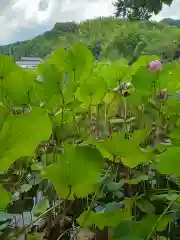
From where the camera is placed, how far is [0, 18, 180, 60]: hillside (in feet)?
30.1

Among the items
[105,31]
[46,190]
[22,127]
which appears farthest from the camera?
[105,31]

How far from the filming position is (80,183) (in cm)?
20

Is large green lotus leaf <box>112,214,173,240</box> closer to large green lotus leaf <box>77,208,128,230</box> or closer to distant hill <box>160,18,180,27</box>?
large green lotus leaf <box>77,208,128,230</box>

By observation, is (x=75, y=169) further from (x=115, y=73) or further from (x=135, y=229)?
(x=115, y=73)

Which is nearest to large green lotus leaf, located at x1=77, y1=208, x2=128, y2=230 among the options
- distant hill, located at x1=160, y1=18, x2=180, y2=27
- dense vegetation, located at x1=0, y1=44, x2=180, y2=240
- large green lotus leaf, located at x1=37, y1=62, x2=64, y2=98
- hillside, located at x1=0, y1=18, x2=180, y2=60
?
dense vegetation, located at x1=0, y1=44, x2=180, y2=240

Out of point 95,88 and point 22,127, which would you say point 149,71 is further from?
point 22,127

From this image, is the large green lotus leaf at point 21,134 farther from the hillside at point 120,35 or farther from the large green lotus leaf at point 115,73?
the hillside at point 120,35

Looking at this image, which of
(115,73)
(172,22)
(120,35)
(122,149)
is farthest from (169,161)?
(172,22)

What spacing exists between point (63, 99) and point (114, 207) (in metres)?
0.08

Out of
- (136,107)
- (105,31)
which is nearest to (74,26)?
(105,31)

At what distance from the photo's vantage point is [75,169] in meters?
0.20

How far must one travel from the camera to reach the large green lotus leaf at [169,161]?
0.22 m

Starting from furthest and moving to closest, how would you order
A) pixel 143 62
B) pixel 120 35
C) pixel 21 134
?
1. pixel 120 35
2. pixel 143 62
3. pixel 21 134

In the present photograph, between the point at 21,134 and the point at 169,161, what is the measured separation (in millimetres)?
85
